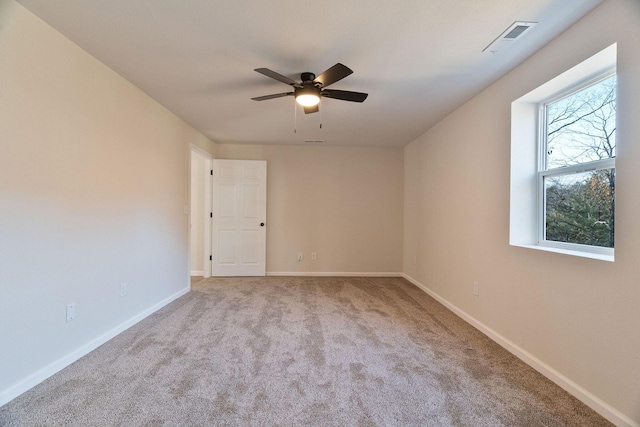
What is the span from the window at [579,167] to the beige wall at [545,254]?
0.74 feet

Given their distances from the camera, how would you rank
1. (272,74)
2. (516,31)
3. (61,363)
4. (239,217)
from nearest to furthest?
(516,31)
(61,363)
(272,74)
(239,217)

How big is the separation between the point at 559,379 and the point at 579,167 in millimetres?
1400

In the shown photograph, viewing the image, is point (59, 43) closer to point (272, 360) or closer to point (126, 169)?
point (126, 169)

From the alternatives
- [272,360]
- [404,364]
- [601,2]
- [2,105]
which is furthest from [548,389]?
[2,105]

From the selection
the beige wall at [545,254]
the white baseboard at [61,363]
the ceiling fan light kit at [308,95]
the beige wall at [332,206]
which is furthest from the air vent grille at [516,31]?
the white baseboard at [61,363]

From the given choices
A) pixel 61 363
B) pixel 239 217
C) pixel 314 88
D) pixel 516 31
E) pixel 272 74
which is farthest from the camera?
pixel 239 217

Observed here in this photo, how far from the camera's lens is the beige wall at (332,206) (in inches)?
192

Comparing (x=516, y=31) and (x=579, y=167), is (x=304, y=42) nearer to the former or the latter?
(x=516, y=31)

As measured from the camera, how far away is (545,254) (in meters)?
1.94

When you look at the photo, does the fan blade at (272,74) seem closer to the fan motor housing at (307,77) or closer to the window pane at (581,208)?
the fan motor housing at (307,77)

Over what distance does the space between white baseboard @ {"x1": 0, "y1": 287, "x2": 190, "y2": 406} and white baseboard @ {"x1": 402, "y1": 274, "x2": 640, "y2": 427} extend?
3.33 m

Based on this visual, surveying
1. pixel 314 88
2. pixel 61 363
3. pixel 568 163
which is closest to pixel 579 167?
pixel 568 163

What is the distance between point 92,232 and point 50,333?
29.4 inches

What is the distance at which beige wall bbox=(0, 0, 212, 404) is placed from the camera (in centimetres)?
161
